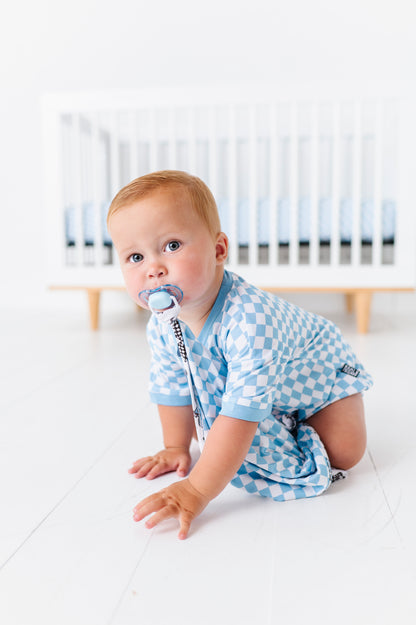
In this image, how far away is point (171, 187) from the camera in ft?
2.09

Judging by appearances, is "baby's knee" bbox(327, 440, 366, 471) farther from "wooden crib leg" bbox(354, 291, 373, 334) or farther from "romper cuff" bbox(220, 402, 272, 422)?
"wooden crib leg" bbox(354, 291, 373, 334)

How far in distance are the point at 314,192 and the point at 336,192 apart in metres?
0.07

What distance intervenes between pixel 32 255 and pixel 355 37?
1.71 m

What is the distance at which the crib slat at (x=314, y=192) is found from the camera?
1.90m

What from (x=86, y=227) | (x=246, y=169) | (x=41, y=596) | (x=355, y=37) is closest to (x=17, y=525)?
(x=41, y=596)

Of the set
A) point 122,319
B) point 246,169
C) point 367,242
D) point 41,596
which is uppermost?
point 246,169

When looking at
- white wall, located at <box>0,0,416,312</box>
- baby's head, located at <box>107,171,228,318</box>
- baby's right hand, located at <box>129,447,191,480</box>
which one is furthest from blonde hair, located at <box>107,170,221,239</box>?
white wall, located at <box>0,0,416,312</box>

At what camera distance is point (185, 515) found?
0.63m

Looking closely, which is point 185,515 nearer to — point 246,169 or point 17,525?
point 17,525

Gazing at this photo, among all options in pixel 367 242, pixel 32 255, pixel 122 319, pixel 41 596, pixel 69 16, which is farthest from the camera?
pixel 32 255

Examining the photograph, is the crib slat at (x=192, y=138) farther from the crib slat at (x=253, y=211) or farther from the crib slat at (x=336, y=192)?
the crib slat at (x=336, y=192)

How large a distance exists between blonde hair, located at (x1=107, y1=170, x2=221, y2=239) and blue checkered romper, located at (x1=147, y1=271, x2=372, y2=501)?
0.34 ft

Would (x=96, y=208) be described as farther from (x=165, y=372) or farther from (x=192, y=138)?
(x=165, y=372)

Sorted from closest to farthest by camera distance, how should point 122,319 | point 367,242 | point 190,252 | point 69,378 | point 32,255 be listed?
point 190,252 → point 69,378 → point 367,242 → point 122,319 → point 32,255
